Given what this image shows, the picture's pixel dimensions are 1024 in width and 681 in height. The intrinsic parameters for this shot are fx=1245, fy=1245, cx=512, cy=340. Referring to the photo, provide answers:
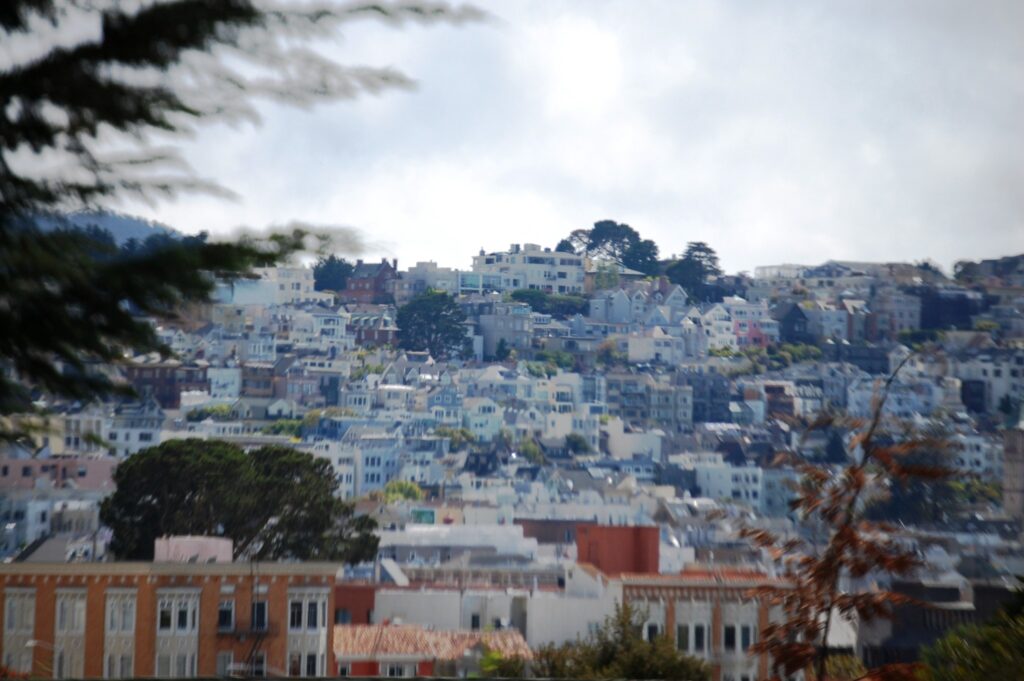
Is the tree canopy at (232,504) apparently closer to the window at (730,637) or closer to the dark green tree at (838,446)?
the window at (730,637)

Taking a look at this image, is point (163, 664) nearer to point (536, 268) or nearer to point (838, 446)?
point (838, 446)

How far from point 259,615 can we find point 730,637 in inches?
95.3

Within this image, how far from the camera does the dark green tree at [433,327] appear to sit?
144 ft

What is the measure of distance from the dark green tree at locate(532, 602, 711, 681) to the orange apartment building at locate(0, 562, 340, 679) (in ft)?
5.23

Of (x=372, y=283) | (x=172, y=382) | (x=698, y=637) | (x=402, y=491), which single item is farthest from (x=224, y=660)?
(x=372, y=283)

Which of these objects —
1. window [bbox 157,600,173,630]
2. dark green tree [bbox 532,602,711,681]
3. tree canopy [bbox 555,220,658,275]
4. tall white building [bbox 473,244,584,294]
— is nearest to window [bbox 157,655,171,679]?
window [bbox 157,600,173,630]

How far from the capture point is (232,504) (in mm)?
9453

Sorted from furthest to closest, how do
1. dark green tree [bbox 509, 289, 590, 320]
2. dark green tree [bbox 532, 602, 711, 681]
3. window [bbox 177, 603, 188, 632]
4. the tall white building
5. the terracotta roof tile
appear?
the tall white building → dark green tree [bbox 509, 289, 590, 320] → the terracotta roof tile → window [bbox 177, 603, 188, 632] → dark green tree [bbox 532, 602, 711, 681]

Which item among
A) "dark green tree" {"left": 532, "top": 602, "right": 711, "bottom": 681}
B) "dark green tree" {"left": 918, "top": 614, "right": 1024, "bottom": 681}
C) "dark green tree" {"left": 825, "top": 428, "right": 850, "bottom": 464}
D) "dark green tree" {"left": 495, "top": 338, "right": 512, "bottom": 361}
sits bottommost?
"dark green tree" {"left": 532, "top": 602, "right": 711, "bottom": 681}

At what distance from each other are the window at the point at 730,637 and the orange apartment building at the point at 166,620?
2.06m

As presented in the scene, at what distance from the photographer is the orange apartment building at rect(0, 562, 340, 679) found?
6.09 meters

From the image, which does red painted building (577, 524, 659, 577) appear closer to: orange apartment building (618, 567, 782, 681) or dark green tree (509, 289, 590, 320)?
orange apartment building (618, 567, 782, 681)

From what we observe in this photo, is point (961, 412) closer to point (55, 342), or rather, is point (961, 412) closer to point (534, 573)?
point (534, 573)

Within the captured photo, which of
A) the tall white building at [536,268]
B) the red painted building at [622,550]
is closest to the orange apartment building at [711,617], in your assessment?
the red painted building at [622,550]
